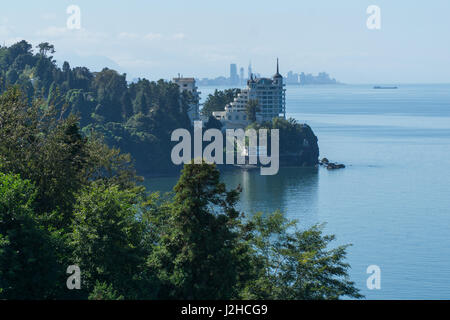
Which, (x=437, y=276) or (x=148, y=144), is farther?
(x=148, y=144)

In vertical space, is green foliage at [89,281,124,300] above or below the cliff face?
above

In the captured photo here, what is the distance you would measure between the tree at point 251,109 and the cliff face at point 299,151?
8371 mm

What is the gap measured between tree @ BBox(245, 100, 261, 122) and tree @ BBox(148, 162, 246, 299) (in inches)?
2807

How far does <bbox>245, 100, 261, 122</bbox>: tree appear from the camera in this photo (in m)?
87.2

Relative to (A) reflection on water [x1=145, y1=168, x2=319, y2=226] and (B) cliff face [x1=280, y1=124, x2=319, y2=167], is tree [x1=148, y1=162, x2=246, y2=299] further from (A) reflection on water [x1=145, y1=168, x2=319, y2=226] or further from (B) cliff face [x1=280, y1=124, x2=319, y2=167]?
(B) cliff face [x1=280, y1=124, x2=319, y2=167]

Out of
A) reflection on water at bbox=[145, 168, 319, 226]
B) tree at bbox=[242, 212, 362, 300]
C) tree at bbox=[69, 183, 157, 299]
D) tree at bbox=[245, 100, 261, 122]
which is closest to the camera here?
tree at bbox=[69, 183, 157, 299]

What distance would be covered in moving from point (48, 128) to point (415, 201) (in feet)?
123

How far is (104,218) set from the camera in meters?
16.0

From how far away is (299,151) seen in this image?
79.1 metres

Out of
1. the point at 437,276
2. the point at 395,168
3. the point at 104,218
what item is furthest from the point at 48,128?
the point at 395,168

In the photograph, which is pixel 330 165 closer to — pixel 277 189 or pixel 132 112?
pixel 277 189

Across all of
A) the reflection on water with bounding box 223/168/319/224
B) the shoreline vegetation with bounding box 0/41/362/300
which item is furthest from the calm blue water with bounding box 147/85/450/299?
the shoreline vegetation with bounding box 0/41/362/300

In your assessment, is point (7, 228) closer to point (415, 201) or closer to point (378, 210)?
point (378, 210)
